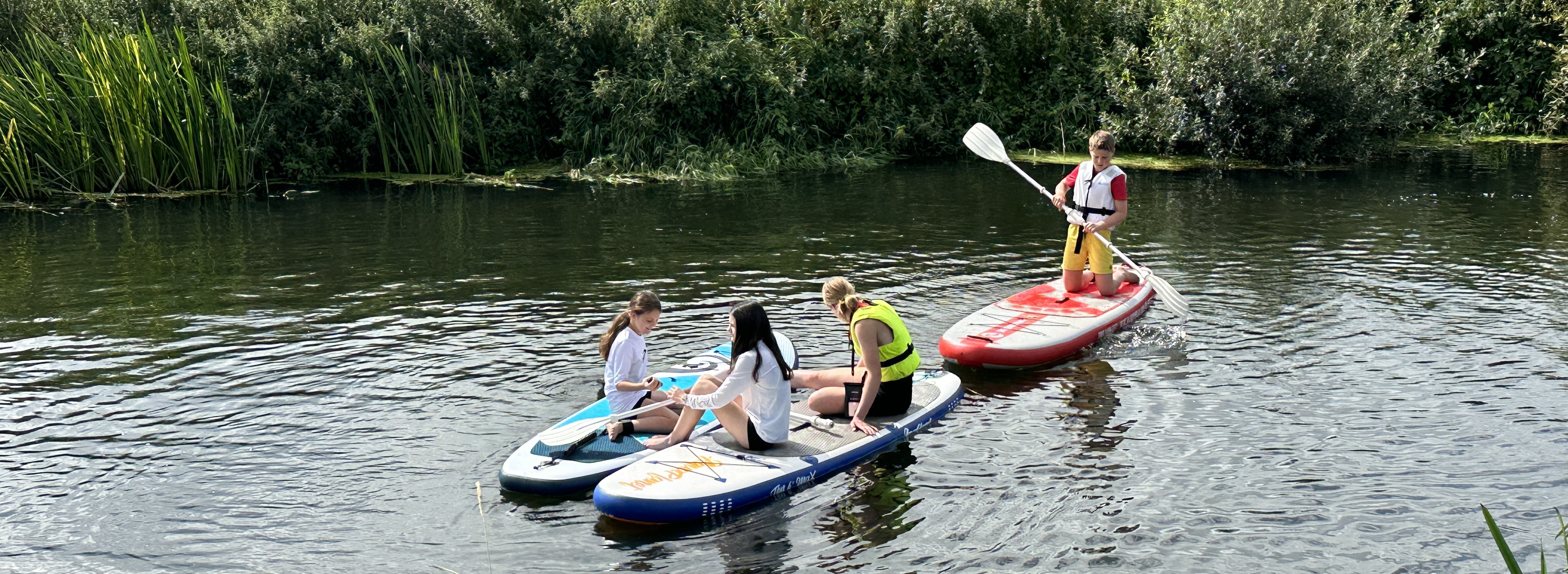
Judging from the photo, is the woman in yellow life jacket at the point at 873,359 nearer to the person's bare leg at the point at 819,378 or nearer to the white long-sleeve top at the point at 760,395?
the person's bare leg at the point at 819,378

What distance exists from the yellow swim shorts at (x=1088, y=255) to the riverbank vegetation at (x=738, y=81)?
1323 cm

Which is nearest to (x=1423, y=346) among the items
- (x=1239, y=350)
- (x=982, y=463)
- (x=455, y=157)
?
(x=1239, y=350)

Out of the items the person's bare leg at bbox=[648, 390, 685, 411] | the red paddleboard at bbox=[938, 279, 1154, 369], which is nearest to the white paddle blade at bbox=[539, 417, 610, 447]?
the person's bare leg at bbox=[648, 390, 685, 411]

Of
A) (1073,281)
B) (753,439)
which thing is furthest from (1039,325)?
(753,439)

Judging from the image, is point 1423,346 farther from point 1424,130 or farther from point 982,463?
point 1424,130

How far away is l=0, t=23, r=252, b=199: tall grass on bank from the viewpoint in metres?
18.8

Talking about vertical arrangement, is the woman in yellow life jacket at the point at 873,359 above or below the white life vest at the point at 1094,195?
below

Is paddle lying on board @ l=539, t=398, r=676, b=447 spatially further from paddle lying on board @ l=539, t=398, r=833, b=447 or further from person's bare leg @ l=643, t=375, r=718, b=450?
person's bare leg @ l=643, t=375, r=718, b=450

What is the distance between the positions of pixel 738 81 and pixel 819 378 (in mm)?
17559

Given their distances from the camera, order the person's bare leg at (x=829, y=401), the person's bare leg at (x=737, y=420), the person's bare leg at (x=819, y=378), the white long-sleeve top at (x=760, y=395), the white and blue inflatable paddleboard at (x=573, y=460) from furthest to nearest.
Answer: the person's bare leg at (x=819, y=378) → the person's bare leg at (x=829, y=401) → the person's bare leg at (x=737, y=420) → the white long-sleeve top at (x=760, y=395) → the white and blue inflatable paddleboard at (x=573, y=460)

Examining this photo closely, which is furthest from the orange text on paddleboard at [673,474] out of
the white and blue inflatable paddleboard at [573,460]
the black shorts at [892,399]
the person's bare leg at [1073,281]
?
the person's bare leg at [1073,281]

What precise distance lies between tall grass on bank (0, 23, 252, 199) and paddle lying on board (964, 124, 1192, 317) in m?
12.9

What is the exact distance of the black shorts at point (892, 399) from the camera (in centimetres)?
839

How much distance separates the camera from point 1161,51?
2414cm
